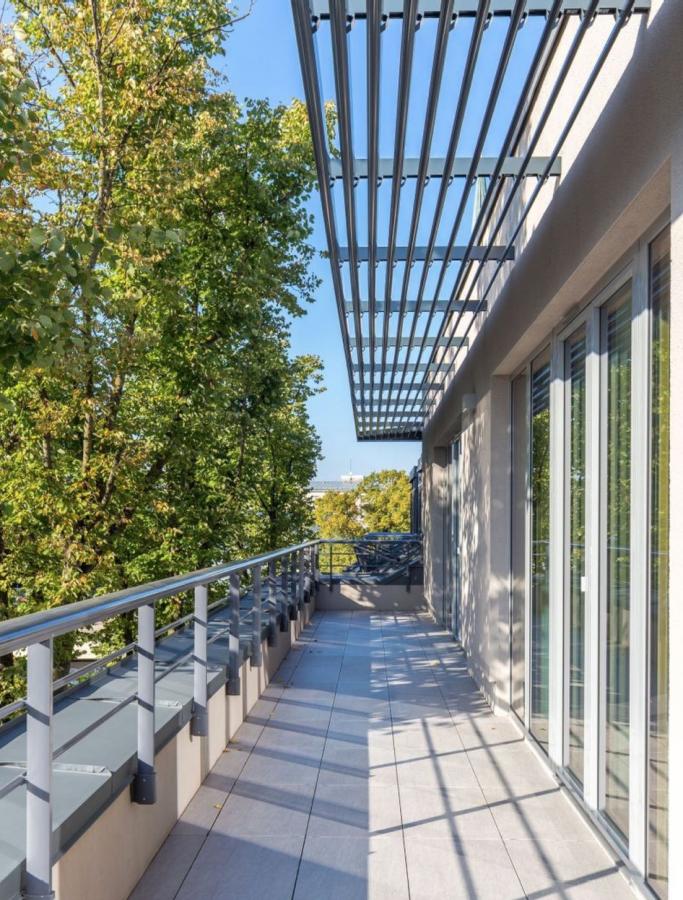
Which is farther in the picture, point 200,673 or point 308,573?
point 308,573

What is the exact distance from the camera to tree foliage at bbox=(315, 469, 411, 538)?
30.5 meters

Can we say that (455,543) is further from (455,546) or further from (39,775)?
(39,775)

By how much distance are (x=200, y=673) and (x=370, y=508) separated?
90.7 ft

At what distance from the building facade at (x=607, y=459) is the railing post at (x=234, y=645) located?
1.95 metres

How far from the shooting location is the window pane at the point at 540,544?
17.1 feet

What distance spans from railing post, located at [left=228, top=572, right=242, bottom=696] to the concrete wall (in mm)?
100

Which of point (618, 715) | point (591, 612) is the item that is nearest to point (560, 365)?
point (591, 612)

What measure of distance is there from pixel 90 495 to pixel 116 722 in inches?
242

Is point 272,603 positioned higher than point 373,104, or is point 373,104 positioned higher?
point 373,104

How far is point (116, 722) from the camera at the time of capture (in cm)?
370

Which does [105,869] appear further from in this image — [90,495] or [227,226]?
[227,226]

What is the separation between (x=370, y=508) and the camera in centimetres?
3186

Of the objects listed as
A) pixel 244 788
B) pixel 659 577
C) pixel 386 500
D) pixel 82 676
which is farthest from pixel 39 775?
pixel 386 500

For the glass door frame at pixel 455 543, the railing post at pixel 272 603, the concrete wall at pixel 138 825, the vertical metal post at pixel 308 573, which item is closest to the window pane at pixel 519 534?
the concrete wall at pixel 138 825
